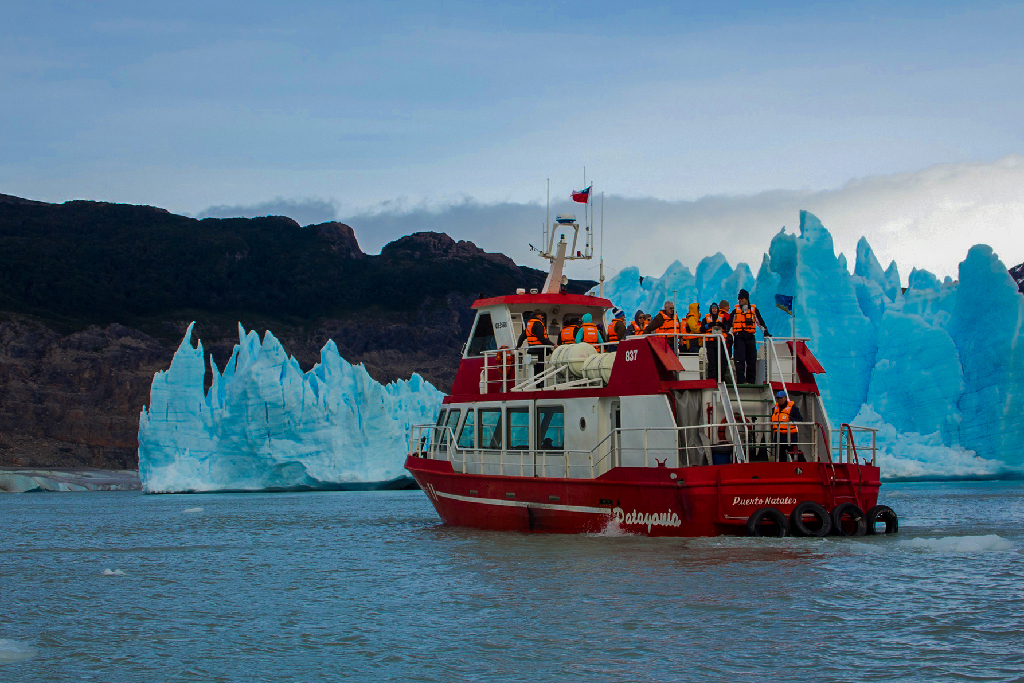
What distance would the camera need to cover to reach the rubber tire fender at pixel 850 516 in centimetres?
1272

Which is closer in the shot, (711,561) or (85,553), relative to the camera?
(711,561)

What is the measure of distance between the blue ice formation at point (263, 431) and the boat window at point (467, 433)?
2037cm

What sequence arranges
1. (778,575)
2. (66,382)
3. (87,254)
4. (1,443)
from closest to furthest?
(778,575) < (1,443) < (66,382) < (87,254)

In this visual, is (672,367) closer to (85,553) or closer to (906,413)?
(85,553)

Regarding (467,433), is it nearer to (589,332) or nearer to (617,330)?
(589,332)

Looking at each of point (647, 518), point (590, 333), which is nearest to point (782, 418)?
point (647, 518)

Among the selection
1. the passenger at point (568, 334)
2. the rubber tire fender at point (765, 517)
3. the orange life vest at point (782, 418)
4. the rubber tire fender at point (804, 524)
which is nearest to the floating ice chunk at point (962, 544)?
the rubber tire fender at point (804, 524)

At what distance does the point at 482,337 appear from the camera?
18.2 meters

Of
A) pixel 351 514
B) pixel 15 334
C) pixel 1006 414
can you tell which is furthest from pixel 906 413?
pixel 15 334

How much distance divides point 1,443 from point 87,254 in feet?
111

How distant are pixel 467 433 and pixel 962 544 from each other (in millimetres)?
7582

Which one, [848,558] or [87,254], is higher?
[87,254]

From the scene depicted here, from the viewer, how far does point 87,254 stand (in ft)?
331

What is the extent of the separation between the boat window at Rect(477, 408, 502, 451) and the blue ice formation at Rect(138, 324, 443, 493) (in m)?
21.1
